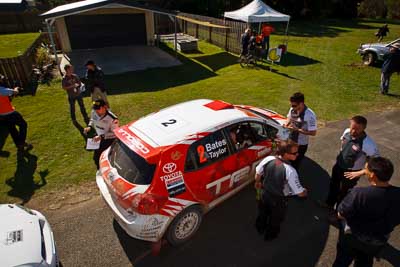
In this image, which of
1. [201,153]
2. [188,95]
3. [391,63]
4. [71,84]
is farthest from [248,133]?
[391,63]

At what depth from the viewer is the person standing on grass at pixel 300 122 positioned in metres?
4.87

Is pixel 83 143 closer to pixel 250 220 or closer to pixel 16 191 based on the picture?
pixel 16 191

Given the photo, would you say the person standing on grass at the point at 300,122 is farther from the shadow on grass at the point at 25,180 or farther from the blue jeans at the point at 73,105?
the blue jeans at the point at 73,105

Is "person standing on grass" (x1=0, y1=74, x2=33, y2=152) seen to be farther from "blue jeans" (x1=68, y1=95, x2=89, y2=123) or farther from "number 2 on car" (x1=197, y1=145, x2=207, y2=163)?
"number 2 on car" (x1=197, y1=145, x2=207, y2=163)

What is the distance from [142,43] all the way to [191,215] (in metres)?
17.8

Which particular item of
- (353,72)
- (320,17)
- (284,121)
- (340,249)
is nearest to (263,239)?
(340,249)

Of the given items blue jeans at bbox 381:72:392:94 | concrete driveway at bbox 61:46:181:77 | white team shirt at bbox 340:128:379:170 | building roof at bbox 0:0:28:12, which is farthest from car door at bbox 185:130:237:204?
building roof at bbox 0:0:28:12

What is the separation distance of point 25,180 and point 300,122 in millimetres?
6125

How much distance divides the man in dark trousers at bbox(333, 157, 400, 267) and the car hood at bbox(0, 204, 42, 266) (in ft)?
12.4

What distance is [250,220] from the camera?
15.8 feet

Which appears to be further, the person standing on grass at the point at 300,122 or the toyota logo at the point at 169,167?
the person standing on grass at the point at 300,122

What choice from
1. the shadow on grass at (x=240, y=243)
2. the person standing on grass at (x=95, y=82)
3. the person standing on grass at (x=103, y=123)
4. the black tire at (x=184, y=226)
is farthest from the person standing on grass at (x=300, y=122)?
the person standing on grass at (x=95, y=82)

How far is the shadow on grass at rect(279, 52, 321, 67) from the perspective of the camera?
15.2 meters

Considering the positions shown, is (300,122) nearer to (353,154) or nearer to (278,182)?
(353,154)
